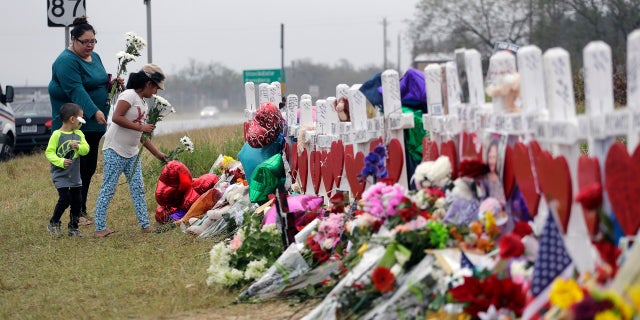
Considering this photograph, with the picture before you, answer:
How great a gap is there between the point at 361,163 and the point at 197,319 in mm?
1778

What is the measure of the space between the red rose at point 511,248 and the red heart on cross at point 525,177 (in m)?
0.27

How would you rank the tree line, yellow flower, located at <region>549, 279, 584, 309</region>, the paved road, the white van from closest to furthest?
yellow flower, located at <region>549, 279, 584, 309</region>, the white van, the paved road, the tree line

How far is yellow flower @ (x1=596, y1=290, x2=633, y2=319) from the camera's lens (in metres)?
3.56

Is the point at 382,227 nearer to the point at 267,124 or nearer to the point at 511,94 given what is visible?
the point at 511,94

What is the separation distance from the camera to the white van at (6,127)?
72.6ft

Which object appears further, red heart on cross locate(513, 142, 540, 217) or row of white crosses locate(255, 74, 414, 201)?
row of white crosses locate(255, 74, 414, 201)

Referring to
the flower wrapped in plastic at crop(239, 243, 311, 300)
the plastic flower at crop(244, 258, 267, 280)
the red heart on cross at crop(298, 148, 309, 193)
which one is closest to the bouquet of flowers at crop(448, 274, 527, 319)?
the flower wrapped in plastic at crop(239, 243, 311, 300)

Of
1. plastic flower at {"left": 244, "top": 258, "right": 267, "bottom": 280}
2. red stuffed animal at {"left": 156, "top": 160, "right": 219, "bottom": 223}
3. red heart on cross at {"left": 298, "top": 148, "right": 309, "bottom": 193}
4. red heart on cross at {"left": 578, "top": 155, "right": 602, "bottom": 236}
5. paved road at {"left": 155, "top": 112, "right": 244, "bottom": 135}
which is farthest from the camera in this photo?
paved road at {"left": 155, "top": 112, "right": 244, "bottom": 135}

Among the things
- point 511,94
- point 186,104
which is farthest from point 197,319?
point 186,104

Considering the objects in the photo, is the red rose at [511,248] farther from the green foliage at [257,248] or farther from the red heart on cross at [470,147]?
the green foliage at [257,248]

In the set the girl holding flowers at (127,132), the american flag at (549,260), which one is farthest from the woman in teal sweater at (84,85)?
the american flag at (549,260)

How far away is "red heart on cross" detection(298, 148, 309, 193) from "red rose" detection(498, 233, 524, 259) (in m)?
3.95

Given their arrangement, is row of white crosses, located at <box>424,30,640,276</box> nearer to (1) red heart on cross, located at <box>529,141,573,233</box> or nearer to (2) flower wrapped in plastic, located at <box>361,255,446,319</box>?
(1) red heart on cross, located at <box>529,141,573,233</box>

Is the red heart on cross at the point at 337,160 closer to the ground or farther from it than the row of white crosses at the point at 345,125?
closer to the ground
